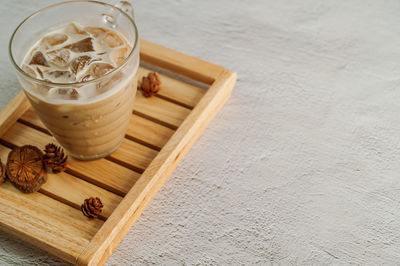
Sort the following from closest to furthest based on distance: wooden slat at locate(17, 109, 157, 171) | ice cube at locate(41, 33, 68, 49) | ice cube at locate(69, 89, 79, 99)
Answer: ice cube at locate(69, 89, 79, 99) → ice cube at locate(41, 33, 68, 49) → wooden slat at locate(17, 109, 157, 171)

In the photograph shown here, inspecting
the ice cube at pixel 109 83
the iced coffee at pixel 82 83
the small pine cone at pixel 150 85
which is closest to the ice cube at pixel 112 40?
the iced coffee at pixel 82 83

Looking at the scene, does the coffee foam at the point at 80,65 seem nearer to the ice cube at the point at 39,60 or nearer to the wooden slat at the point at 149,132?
the ice cube at the point at 39,60

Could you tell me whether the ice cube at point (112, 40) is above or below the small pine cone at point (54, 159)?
above

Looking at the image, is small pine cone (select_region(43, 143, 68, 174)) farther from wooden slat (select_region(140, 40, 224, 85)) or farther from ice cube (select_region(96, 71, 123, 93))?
wooden slat (select_region(140, 40, 224, 85))

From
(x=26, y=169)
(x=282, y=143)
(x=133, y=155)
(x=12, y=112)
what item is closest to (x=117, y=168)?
(x=133, y=155)

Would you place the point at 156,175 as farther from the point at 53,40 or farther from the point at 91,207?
the point at 53,40

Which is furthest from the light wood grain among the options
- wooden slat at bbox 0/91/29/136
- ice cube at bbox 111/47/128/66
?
wooden slat at bbox 0/91/29/136
